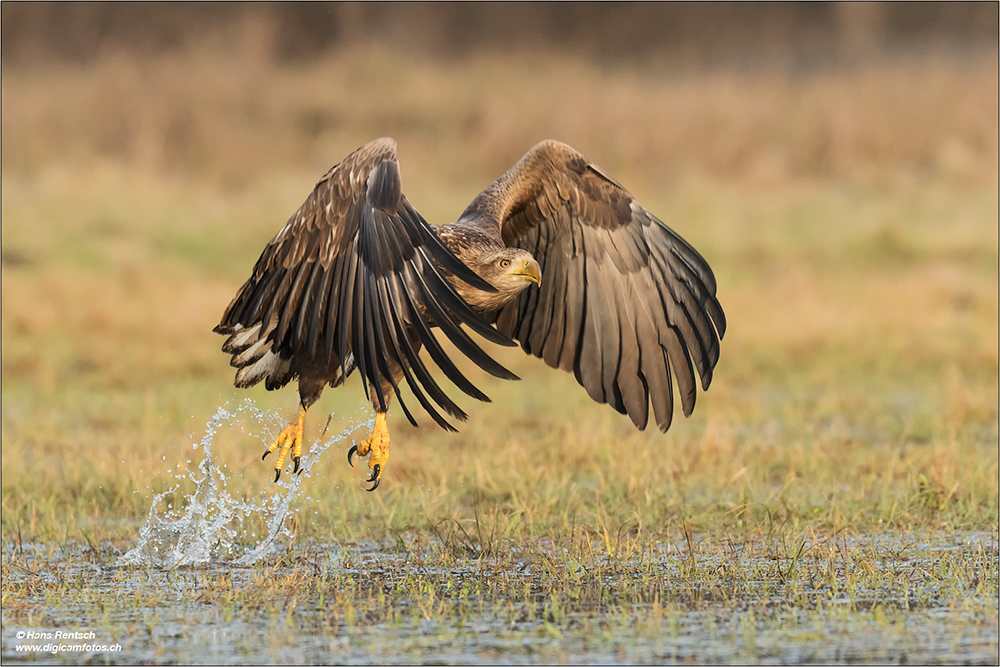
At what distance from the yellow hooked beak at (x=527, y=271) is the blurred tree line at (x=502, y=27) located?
14721 millimetres

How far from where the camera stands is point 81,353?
9.95 meters

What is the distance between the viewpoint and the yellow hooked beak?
5.32 metres

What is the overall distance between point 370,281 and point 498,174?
1237 cm

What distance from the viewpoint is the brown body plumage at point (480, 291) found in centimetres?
449

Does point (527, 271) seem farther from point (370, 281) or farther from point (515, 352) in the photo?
point (515, 352)

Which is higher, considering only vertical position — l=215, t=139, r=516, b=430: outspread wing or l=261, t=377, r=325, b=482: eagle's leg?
l=215, t=139, r=516, b=430: outspread wing

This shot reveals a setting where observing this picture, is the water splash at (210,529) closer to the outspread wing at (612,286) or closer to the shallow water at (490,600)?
the shallow water at (490,600)

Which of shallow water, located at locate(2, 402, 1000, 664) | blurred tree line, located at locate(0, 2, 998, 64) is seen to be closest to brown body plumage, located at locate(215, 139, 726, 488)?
shallow water, located at locate(2, 402, 1000, 664)

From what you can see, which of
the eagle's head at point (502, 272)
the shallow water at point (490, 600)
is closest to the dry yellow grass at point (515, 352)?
the shallow water at point (490, 600)

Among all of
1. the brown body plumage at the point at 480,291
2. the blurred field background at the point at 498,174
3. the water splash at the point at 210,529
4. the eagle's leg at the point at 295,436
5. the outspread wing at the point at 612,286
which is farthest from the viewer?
the blurred field background at the point at 498,174

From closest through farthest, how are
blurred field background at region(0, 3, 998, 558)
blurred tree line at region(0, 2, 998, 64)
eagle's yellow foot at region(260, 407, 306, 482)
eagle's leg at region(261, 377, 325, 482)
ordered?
eagle's leg at region(261, 377, 325, 482), eagle's yellow foot at region(260, 407, 306, 482), blurred field background at region(0, 3, 998, 558), blurred tree line at region(0, 2, 998, 64)

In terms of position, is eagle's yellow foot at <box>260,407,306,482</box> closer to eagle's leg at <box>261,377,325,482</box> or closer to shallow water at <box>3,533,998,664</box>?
eagle's leg at <box>261,377,325,482</box>

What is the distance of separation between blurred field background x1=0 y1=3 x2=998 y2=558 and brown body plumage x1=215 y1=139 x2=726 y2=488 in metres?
0.62

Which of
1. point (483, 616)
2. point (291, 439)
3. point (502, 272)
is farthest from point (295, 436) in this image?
point (483, 616)
